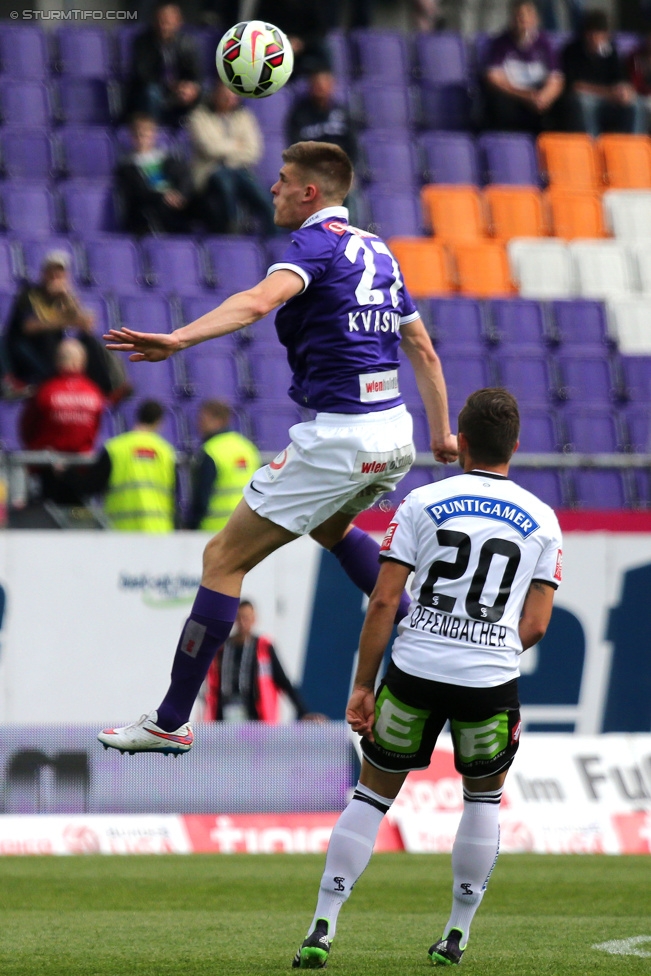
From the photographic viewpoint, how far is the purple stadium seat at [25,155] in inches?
585

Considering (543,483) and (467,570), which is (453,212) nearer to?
(543,483)

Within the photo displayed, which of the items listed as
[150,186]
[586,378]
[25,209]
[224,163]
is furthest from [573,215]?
[25,209]

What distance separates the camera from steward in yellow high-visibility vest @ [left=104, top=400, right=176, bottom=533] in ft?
35.5

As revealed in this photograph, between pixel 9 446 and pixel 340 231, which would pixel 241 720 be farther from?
pixel 340 231

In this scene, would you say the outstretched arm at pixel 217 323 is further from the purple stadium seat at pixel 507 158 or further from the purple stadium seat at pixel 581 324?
the purple stadium seat at pixel 507 158

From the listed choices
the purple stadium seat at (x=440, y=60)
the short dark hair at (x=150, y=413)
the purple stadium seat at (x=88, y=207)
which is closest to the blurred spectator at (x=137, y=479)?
the short dark hair at (x=150, y=413)

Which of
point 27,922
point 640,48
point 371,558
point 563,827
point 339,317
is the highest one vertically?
point 640,48

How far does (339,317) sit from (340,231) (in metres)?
0.32

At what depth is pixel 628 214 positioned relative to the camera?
667 inches

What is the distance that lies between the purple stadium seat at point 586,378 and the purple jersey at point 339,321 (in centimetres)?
871

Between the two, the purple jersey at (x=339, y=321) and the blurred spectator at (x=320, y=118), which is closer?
the purple jersey at (x=339, y=321)

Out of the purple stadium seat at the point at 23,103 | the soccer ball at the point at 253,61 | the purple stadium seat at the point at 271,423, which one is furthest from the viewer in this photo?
the purple stadium seat at the point at 23,103

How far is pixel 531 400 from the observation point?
46.1 feet

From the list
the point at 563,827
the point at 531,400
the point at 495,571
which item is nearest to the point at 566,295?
the point at 531,400
